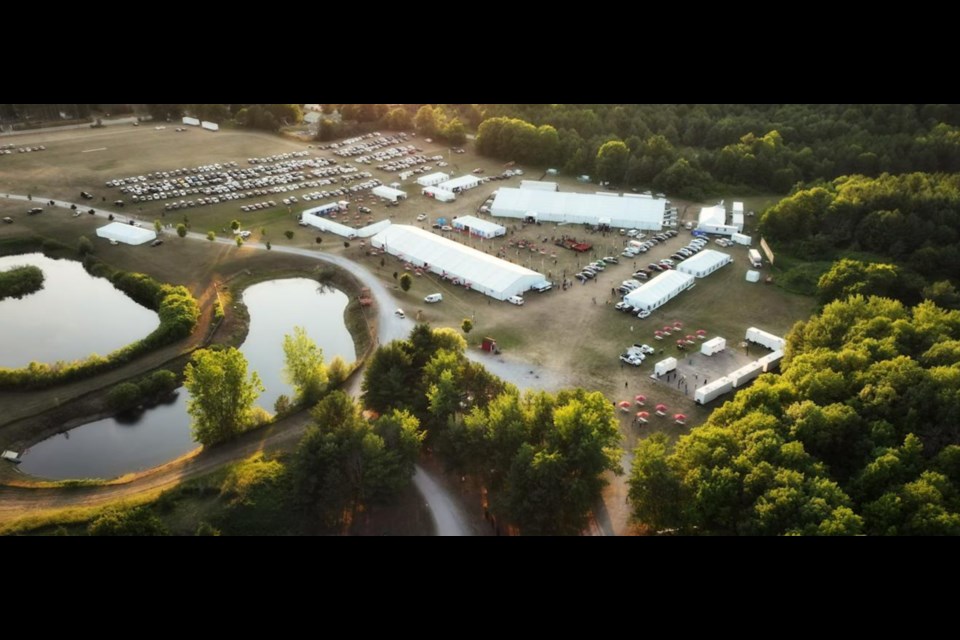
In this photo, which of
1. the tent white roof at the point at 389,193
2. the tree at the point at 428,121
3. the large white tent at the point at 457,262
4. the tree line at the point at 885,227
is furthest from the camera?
the tree at the point at 428,121

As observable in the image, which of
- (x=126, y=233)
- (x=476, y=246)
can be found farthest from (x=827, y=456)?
(x=126, y=233)

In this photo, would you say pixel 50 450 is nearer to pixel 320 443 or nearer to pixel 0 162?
pixel 320 443

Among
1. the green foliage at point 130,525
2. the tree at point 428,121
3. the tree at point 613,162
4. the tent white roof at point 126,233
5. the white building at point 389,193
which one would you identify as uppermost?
the tree at point 428,121

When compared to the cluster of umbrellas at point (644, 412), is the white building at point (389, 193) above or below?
above

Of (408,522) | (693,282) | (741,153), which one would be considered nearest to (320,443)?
(408,522)

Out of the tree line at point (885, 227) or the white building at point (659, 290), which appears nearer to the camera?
the white building at point (659, 290)

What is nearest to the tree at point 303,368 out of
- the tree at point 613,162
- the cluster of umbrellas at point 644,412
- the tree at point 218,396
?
the tree at point 218,396

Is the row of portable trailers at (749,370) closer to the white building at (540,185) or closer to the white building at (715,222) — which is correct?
the white building at (715,222)
